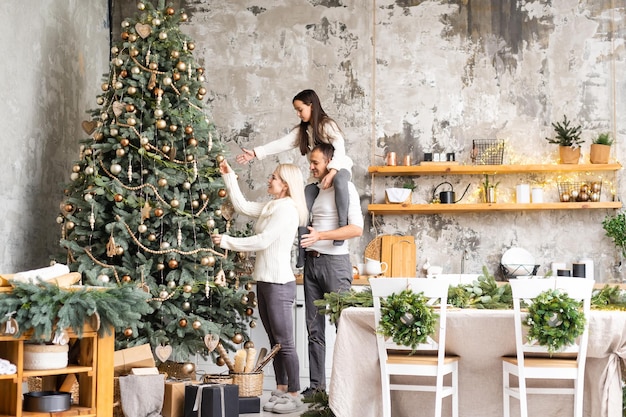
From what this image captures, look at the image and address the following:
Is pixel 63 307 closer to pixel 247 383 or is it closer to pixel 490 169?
pixel 247 383

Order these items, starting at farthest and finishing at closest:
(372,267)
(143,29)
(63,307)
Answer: (372,267), (143,29), (63,307)

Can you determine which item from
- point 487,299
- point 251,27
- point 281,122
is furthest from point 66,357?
point 251,27

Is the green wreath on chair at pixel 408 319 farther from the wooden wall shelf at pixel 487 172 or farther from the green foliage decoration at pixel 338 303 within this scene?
the wooden wall shelf at pixel 487 172

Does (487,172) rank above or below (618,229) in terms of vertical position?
above

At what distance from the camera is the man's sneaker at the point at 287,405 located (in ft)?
17.7

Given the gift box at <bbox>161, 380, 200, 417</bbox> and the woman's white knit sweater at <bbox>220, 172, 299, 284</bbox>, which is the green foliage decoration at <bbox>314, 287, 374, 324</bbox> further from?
the gift box at <bbox>161, 380, 200, 417</bbox>

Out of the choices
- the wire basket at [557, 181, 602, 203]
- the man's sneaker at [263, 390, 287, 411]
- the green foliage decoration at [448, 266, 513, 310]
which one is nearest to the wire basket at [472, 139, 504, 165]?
the wire basket at [557, 181, 602, 203]

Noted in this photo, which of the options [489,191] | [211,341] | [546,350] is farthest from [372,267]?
[546,350]

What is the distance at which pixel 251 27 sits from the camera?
8000 millimetres

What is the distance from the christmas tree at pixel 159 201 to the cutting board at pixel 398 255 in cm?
179

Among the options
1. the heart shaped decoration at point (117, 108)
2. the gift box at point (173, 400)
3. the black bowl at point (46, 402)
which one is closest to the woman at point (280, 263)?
the gift box at point (173, 400)

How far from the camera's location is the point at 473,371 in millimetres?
Result: 4414

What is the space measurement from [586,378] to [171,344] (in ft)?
10.0

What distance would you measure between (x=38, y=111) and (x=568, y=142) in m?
4.81
